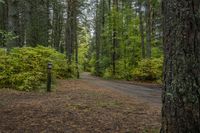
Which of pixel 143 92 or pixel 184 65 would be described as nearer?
pixel 184 65

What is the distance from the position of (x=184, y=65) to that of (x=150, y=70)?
18677 mm

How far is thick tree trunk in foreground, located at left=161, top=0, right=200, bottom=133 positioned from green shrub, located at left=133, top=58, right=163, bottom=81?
17882 millimetres

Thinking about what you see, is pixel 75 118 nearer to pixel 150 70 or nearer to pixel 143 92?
pixel 143 92

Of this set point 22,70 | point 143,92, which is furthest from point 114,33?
point 22,70

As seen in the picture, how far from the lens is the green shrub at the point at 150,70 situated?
22.5 m

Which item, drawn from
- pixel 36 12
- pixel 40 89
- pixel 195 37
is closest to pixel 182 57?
pixel 195 37

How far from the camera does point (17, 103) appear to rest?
353 inches

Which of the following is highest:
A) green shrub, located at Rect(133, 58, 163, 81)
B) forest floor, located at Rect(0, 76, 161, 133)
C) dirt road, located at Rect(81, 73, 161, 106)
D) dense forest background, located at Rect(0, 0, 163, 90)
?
dense forest background, located at Rect(0, 0, 163, 90)

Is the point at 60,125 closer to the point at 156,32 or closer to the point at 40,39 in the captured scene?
the point at 40,39

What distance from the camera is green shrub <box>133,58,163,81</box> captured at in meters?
22.5

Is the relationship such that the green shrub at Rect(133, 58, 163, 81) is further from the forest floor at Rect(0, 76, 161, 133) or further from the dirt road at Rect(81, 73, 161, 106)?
the forest floor at Rect(0, 76, 161, 133)

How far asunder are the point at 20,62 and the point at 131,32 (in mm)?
19515

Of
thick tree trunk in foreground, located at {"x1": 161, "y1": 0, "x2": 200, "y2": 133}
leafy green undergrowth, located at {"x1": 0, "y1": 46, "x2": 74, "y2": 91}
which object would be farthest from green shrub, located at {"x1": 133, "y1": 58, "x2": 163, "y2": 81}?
thick tree trunk in foreground, located at {"x1": 161, "y1": 0, "x2": 200, "y2": 133}

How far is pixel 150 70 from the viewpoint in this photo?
22.8 m
